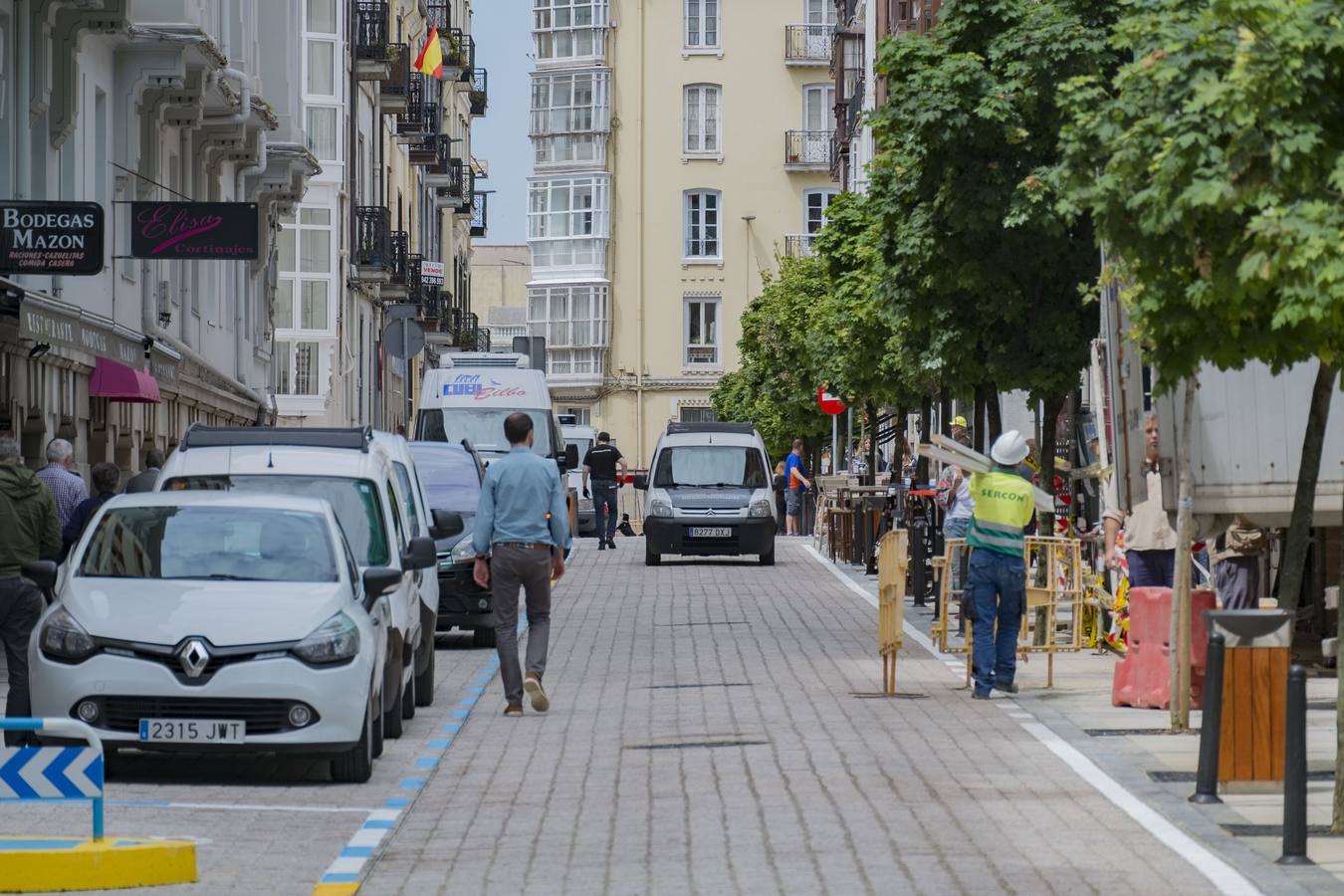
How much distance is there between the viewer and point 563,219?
89188mm

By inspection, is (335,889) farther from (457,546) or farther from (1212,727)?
(457,546)

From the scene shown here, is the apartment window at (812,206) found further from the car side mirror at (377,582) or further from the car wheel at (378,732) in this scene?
the car side mirror at (377,582)

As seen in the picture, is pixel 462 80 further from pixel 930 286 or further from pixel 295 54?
pixel 930 286

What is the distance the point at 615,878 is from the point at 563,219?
79.7 meters

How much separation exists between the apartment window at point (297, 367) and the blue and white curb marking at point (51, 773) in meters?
45.1

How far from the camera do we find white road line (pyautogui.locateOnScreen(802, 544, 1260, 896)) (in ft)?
32.8

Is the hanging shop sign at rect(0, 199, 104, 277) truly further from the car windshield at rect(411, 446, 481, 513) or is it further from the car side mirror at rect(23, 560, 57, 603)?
the car side mirror at rect(23, 560, 57, 603)

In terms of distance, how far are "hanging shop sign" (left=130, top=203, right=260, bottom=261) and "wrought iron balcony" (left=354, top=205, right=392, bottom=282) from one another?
29.4 m

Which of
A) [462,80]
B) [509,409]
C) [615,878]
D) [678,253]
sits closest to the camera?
[615,878]

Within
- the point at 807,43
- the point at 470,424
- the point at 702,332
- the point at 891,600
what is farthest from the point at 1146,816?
the point at 807,43

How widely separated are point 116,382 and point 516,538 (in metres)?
10.7

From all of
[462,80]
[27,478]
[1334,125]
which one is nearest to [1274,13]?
[1334,125]

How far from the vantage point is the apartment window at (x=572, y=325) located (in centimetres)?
8856

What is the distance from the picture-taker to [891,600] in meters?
18.3
